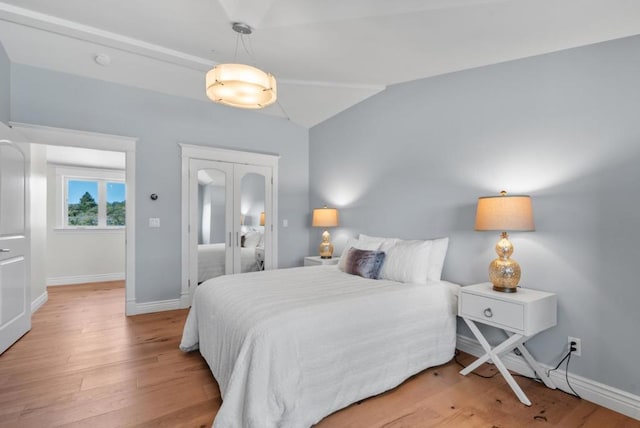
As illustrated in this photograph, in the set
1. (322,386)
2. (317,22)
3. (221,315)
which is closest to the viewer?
(322,386)

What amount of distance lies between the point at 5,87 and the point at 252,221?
9.58 feet

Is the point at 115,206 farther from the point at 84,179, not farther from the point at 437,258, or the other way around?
the point at 437,258

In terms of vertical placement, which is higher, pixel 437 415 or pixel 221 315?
pixel 221 315

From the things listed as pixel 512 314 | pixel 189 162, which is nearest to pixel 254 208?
pixel 189 162

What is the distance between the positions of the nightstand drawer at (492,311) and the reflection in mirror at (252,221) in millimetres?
3063

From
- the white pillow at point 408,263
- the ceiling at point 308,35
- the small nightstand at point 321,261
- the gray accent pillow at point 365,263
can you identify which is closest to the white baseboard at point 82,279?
the ceiling at point 308,35

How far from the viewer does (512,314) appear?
2.06 m

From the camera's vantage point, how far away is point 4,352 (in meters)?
2.71

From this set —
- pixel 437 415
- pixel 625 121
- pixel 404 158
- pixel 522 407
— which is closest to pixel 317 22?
pixel 404 158

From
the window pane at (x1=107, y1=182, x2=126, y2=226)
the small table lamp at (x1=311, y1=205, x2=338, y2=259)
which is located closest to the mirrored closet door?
the small table lamp at (x1=311, y1=205, x2=338, y2=259)

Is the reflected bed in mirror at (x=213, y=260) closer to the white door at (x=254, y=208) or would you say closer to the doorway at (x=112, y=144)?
the white door at (x=254, y=208)

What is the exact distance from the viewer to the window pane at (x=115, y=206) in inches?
244

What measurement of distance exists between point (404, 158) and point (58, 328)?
13.5 feet

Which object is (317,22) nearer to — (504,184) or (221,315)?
(504,184)
